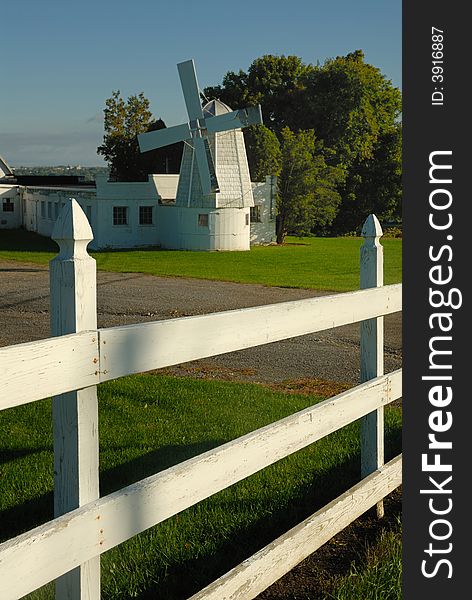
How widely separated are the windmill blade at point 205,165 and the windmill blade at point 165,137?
901 mm

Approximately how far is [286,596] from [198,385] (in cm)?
478

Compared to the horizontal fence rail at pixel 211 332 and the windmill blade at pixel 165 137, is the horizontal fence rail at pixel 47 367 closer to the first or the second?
the horizontal fence rail at pixel 211 332

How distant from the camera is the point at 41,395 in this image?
2.35 metres

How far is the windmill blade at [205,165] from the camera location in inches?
1294

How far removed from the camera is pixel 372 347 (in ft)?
15.0

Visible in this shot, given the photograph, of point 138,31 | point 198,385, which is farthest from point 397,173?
point 138,31

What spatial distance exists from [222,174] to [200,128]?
225 centimetres

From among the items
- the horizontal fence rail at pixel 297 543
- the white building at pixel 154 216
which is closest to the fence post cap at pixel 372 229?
the horizontal fence rail at pixel 297 543

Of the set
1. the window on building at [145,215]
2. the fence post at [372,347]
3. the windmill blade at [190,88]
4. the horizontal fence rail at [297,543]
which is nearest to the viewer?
Result: the horizontal fence rail at [297,543]

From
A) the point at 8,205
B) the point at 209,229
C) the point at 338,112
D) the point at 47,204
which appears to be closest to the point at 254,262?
the point at 209,229

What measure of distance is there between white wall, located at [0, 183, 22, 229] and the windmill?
34.6 feet

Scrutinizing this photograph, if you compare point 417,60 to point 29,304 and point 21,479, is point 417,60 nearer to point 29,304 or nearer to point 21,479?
point 21,479

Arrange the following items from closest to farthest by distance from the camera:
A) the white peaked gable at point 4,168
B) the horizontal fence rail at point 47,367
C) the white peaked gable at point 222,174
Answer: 1. the horizontal fence rail at point 47,367
2. the white peaked gable at point 222,174
3. the white peaked gable at point 4,168

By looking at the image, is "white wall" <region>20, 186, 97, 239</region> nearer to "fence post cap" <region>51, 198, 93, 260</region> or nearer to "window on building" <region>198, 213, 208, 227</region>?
"window on building" <region>198, 213, 208, 227</region>
